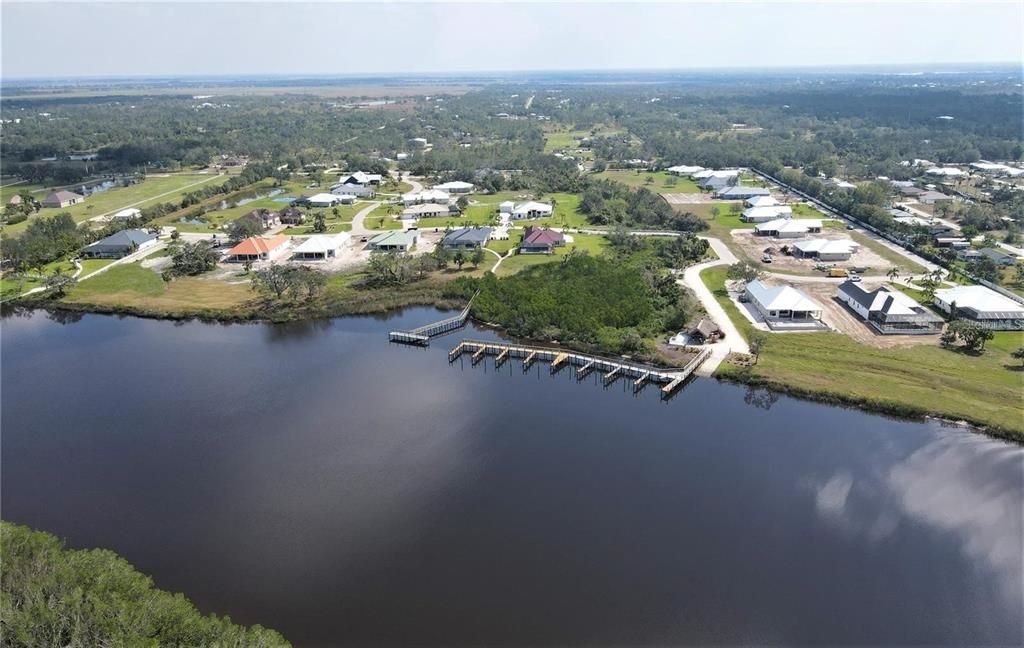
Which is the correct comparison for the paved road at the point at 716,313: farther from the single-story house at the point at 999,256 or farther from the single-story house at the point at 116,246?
the single-story house at the point at 116,246

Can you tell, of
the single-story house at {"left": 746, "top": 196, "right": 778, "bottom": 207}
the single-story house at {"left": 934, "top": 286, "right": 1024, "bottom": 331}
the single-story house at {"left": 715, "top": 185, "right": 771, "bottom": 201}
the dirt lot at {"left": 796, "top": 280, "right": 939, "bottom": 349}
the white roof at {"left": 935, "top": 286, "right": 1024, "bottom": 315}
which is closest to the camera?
the dirt lot at {"left": 796, "top": 280, "right": 939, "bottom": 349}

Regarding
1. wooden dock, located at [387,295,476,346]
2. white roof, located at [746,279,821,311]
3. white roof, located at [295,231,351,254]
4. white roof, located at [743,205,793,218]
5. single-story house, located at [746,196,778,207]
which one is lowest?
single-story house, located at [746,196,778,207]

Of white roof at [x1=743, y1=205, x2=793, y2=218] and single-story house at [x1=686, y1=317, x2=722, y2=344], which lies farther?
white roof at [x1=743, y1=205, x2=793, y2=218]

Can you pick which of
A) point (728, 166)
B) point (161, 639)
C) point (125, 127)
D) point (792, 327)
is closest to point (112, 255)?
point (161, 639)

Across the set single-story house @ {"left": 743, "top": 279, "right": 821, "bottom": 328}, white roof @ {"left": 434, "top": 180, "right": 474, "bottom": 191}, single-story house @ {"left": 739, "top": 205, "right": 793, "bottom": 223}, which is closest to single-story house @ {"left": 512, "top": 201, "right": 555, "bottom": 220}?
white roof @ {"left": 434, "top": 180, "right": 474, "bottom": 191}

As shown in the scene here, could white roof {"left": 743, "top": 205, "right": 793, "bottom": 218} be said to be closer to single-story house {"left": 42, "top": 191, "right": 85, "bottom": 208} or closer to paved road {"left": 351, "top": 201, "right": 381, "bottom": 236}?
paved road {"left": 351, "top": 201, "right": 381, "bottom": 236}

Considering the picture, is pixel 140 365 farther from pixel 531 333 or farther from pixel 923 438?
pixel 923 438
